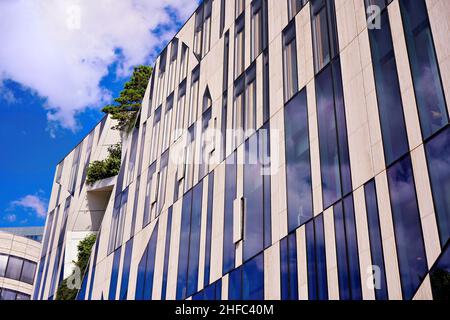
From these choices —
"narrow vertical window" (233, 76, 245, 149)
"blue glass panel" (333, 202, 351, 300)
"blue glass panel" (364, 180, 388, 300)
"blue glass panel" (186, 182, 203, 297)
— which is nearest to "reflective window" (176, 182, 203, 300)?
"blue glass panel" (186, 182, 203, 297)

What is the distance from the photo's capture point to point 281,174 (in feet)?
73.0

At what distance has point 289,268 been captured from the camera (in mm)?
20297

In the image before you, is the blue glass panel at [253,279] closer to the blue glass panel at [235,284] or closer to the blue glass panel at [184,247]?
the blue glass panel at [235,284]

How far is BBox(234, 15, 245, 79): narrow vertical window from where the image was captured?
2840 centimetres

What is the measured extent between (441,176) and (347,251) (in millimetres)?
3767

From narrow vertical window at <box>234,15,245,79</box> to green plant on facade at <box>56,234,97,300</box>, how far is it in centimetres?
2053

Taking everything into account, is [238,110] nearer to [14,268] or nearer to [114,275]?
[114,275]

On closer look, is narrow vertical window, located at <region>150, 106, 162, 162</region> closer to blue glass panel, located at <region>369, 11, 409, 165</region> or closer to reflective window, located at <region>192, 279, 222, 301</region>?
reflective window, located at <region>192, 279, 222, 301</region>

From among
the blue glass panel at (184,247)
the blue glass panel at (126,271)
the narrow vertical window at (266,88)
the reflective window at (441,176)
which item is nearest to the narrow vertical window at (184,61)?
the blue glass panel at (184,247)

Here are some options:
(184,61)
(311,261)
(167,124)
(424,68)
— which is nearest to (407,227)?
(424,68)

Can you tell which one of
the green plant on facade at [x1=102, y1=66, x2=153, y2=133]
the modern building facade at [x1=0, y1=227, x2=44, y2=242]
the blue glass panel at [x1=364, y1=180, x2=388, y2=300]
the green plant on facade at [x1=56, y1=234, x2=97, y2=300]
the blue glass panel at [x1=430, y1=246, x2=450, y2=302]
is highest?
the modern building facade at [x1=0, y1=227, x2=44, y2=242]

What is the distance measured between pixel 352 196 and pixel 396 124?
2.49m

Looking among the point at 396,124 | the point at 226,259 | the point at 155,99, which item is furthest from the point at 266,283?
the point at 155,99
